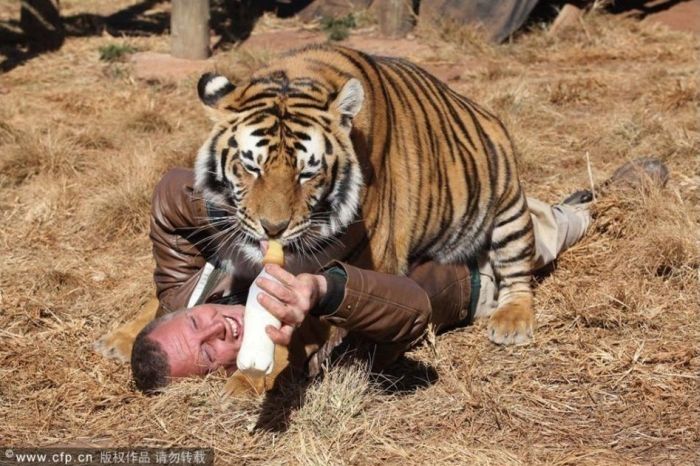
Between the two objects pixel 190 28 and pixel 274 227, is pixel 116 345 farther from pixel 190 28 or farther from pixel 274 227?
pixel 190 28

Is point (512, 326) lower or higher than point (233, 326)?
lower

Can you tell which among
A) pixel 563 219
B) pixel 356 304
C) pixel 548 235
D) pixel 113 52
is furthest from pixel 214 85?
pixel 113 52

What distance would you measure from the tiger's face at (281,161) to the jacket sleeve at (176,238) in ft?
1.26

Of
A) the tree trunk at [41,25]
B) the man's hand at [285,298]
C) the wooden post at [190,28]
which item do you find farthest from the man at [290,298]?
the tree trunk at [41,25]

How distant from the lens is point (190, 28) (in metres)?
8.54

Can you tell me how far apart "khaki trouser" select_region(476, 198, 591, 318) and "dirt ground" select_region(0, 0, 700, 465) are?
9 cm

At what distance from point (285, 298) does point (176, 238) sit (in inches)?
57.4

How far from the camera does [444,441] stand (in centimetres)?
302

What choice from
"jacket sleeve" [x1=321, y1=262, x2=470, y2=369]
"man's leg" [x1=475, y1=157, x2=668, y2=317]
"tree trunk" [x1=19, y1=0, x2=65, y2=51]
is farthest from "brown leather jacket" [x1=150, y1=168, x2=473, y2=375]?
"tree trunk" [x1=19, y1=0, x2=65, y2=51]

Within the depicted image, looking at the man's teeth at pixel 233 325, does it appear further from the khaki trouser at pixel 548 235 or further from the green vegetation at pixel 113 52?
the green vegetation at pixel 113 52

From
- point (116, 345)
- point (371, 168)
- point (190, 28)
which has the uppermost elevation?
point (371, 168)

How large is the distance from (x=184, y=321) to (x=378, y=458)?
3.03 ft

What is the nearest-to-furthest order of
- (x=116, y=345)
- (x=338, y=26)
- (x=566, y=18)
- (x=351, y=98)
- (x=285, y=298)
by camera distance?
(x=285, y=298) < (x=351, y=98) < (x=116, y=345) < (x=566, y=18) < (x=338, y=26)

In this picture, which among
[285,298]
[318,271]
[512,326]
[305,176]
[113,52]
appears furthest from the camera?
[113,52]
